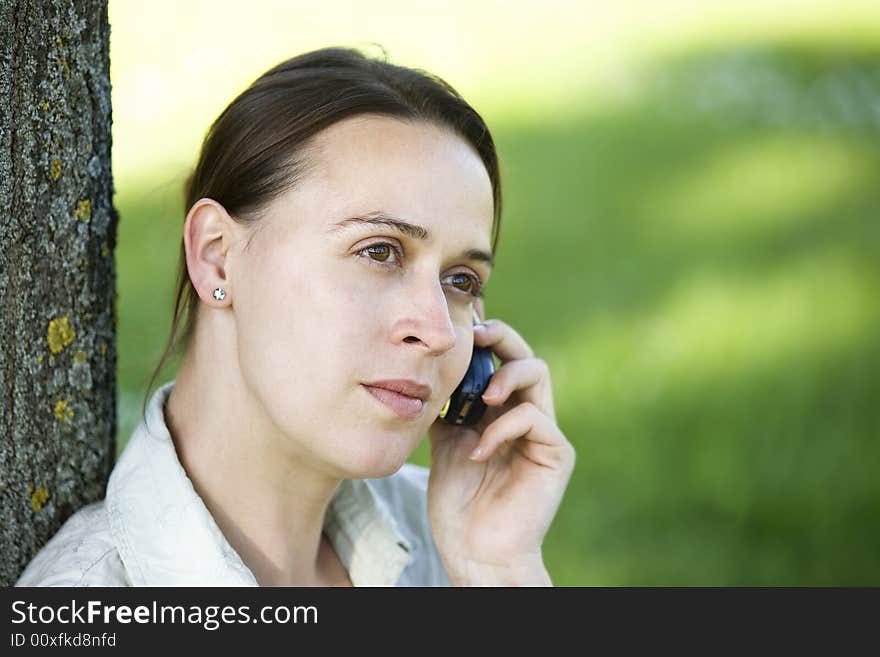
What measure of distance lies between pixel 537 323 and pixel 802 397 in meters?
1.24

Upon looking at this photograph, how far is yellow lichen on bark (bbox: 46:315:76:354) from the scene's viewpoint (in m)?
2.33

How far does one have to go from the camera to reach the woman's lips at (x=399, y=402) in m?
2.20

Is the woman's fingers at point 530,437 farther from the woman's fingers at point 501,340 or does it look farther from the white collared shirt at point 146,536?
the white collared shirt at point 146,536

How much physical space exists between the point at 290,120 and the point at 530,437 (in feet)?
3.05

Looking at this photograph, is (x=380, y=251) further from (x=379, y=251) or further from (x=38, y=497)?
(x=38, y=497)

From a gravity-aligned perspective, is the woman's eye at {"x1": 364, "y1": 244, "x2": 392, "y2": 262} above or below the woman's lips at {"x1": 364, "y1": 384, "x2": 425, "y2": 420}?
above

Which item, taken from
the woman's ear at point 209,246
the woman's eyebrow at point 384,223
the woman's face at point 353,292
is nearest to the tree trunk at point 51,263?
the woman's ear at point 209,246

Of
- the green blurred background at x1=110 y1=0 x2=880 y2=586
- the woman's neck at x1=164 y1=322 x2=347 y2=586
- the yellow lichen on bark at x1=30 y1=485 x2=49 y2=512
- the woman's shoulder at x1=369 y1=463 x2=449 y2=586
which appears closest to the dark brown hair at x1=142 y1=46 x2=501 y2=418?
the woman's neck at x1=164 y1=322 x2=347 y2=586

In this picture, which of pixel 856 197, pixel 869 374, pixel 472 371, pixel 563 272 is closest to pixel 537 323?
pixel 563 272

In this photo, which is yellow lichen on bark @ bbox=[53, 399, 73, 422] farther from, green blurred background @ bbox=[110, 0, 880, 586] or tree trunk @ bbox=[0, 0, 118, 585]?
green blurred background @ bbox=[110, 0, 880, 586]

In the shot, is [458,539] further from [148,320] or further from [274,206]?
[148,320]

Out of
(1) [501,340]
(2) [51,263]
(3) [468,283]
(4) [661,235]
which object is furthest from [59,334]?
(4) [661,235]

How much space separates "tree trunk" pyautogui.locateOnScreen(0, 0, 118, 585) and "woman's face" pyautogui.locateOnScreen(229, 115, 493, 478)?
0.35 m

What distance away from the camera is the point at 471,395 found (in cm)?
262
